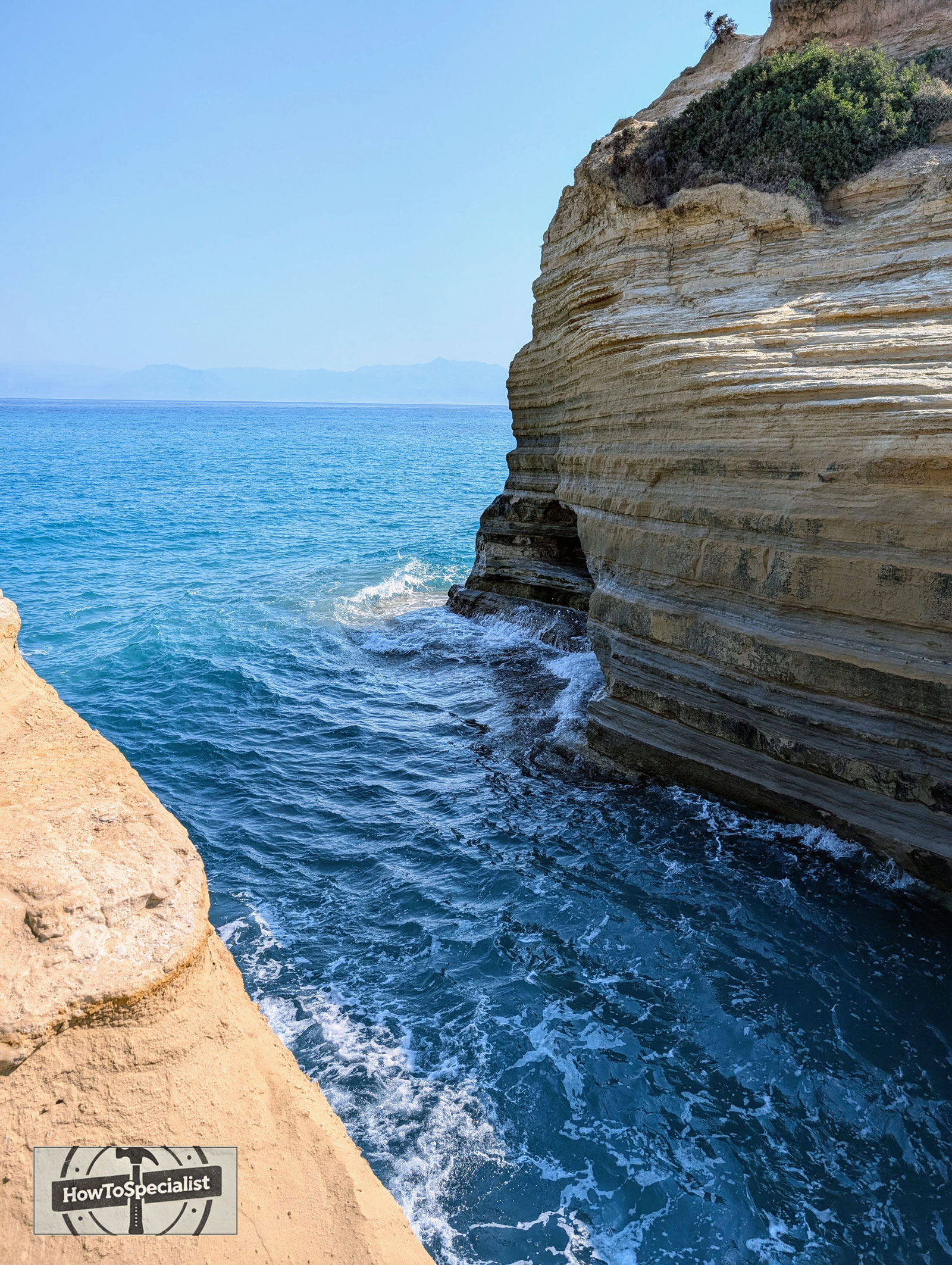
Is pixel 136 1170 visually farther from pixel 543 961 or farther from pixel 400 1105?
pixel 543 961

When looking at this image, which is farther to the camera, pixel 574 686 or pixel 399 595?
pixel 399 595

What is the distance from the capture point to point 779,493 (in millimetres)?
9391

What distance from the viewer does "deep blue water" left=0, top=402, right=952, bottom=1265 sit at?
5.86 m

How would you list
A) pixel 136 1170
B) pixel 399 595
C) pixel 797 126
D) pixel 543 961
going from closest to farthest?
1. pixel 136 1170
2. pixel 543 961
3. pixel 797 126
4. pixel 399 595

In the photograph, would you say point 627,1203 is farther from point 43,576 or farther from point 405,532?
point 405,532

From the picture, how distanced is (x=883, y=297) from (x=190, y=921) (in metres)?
10.4

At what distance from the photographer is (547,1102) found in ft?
21.8

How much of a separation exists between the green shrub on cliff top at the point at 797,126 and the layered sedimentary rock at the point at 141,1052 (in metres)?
13.4

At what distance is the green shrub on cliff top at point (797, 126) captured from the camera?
1291cm

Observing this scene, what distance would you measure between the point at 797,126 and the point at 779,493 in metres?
8.41

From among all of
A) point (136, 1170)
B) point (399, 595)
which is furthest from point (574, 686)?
point (136, 1170)

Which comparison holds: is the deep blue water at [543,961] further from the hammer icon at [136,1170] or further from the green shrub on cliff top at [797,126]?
the green shrub on cliff top at [797,126]

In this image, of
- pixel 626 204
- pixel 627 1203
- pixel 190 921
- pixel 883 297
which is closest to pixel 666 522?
pixel 883 297

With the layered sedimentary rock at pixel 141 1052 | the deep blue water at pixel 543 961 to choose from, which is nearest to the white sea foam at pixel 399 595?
the deep blue water at pixel 543 961
